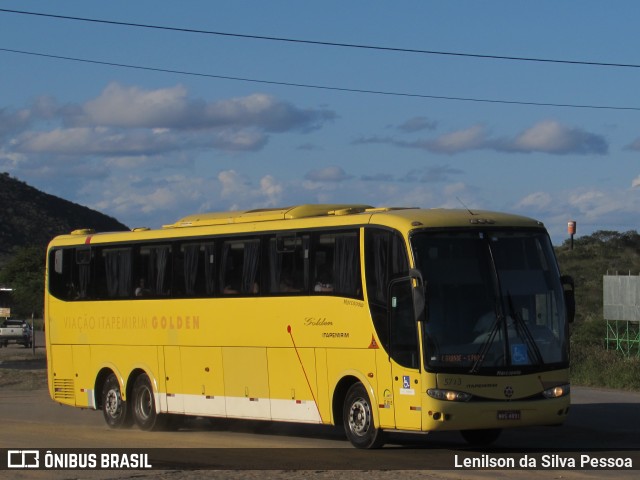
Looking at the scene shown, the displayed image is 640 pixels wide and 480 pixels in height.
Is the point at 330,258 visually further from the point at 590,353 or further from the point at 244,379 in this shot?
the point at 590,353

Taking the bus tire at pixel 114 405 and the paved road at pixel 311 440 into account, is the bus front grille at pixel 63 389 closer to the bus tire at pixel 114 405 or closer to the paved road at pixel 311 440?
the paved road at pixel 311 440

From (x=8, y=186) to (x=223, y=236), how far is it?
11153 cm

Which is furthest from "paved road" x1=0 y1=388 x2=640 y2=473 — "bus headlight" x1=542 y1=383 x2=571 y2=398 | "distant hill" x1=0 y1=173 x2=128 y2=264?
"distant hill" x1=0 y1=173 x2=128 y2=264

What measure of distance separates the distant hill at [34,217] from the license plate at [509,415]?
10077 centimetres

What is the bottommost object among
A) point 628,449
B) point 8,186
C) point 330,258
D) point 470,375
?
point 628,449

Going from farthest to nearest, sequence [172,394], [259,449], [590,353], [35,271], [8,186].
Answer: [8,186] → [35,271] → [590,353] → [172,394] → [259,449]

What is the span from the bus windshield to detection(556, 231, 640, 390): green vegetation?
39.3 feet

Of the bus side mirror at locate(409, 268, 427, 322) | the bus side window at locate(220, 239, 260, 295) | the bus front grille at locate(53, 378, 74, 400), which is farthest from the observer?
the bus front grille at locate(53, 378, 74, 400)

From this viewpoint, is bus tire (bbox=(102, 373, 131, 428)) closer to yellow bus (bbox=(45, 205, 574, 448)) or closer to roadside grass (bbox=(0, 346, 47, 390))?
yellow bus (bbox=(45, 205, 574, 448))

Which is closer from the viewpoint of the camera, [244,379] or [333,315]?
[333,315]

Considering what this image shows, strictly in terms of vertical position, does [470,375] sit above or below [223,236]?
below

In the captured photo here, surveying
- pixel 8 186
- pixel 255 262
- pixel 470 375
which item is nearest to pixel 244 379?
pixel 255 262

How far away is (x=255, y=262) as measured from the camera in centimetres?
2034

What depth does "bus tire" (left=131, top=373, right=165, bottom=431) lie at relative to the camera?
22.9 m
